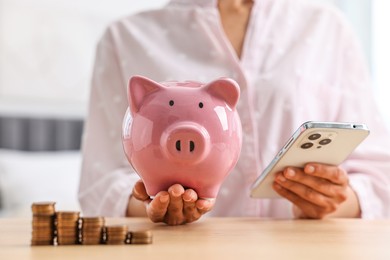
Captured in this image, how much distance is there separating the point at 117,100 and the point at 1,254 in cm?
59

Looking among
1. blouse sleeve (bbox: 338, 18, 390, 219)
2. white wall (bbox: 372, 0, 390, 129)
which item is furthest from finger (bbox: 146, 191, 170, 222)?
white wall (bbox: 372, 0, 390, 129)

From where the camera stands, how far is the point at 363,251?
52 centimetres

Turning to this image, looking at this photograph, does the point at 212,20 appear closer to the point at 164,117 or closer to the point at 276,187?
the point at 276,187

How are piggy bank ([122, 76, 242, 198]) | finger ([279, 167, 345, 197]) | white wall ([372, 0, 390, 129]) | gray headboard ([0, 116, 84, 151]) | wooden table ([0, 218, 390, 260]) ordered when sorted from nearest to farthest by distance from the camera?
wooden table ([0, 218, 390, 260])
piggy bank ([122, 76, 242, 198])
finger ([279, 167, 345, 197])
gray headboard ([0, 116, 84, 151])
white wall ([372, 0, 390, 129])

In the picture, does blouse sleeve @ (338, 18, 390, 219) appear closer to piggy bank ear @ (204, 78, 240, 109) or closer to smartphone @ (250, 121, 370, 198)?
smartphone @ (250, 121, 370, 198)

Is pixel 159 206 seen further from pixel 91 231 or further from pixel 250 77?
pixel 250 77

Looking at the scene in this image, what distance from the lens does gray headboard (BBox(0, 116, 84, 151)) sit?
2.44m

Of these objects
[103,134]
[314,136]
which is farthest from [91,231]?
[103,134]

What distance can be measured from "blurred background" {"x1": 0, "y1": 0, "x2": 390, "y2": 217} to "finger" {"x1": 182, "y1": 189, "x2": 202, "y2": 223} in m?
1.69

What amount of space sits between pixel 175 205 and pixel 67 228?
134 mm

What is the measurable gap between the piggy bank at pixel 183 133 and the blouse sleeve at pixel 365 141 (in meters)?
0.38

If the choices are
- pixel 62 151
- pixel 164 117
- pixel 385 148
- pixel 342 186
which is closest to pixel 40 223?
pixel 164 117

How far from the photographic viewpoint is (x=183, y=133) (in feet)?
1.89

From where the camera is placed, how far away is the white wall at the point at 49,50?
2.48 meters
